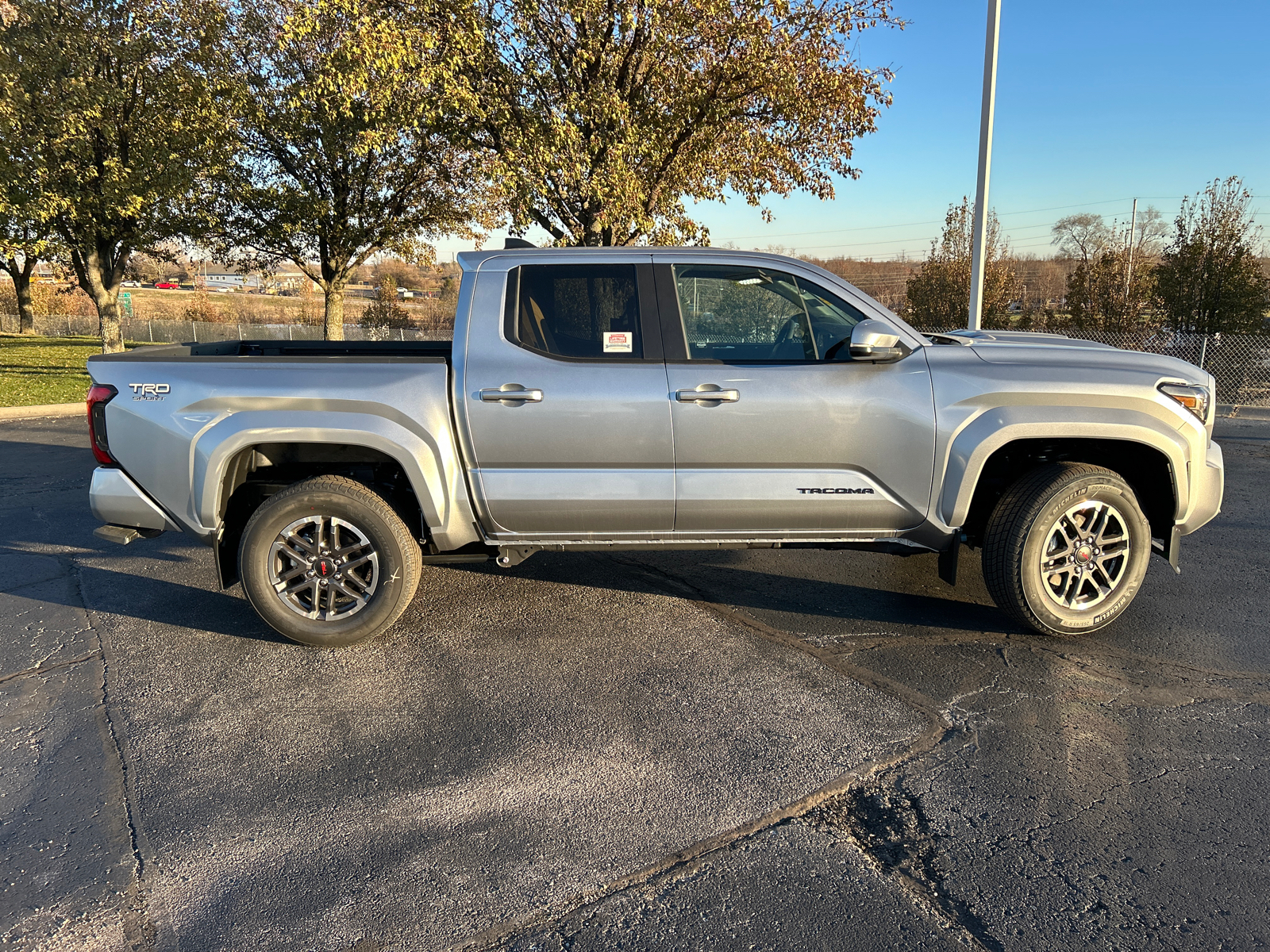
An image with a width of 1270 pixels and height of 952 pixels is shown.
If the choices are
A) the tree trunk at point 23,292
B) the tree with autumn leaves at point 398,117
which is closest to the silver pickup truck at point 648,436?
the tree with autumn leaves at point 398,117

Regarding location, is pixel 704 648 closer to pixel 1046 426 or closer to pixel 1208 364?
pixel 1046 426

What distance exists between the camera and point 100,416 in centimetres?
426

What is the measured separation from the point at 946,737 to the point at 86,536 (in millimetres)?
6355

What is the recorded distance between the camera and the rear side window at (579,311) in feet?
14.3

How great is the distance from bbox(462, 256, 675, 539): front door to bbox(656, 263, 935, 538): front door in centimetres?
14

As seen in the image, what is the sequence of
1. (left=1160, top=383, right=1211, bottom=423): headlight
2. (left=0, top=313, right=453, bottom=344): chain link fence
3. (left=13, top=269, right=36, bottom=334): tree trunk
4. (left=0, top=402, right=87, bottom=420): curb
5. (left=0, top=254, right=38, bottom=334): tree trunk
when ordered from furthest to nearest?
(left=13, top=269, right=36, bottom=334): tree trunk → (left=0, top=254, right=38, bottom=334): tree trunk → (left=0, top=313, right=453, bottom=344): chain link fence → (left=0, top=402, right=87, bottom=420): curb → (left=1160, top=383, right=1211, bottom=423): headlight

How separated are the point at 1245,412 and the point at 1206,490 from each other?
464 inches

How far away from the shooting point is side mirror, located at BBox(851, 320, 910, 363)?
4078 mm

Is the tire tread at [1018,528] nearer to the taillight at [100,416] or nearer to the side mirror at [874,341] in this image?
the side mirror at [874,341]

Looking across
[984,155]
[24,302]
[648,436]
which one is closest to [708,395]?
[648,436]

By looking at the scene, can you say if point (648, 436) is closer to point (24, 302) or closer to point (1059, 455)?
point (1059, 455)

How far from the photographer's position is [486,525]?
446 centimetres

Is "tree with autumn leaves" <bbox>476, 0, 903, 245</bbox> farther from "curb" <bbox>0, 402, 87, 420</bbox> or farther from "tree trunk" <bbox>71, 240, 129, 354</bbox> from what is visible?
"tree trunk" <bbox>71, 240, 129, 354</bbox>

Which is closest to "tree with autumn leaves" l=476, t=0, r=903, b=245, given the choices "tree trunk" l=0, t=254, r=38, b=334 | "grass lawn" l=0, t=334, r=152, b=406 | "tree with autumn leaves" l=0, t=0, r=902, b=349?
"tree with autumn leaves" l=0, t=0, r=902, b=349
